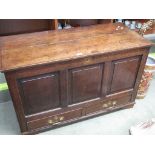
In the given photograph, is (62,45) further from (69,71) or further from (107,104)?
(107,104)

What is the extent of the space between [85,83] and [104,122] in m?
0.53

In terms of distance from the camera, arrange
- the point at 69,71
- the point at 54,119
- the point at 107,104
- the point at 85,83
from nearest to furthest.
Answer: the point at 69,71 → the point at 85,83 → the point at 54,119 → the point at 107,104

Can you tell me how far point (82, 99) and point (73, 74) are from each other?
308 millimetres

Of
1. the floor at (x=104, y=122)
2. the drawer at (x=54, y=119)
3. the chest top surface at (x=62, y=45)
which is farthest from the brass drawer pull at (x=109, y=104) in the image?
the chest top surface at (x=62, y=45)

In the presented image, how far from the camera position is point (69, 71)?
4.61 feet

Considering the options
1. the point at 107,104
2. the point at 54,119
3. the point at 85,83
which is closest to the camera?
the point at 85,83

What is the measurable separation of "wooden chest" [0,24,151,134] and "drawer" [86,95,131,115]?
0.04 feet

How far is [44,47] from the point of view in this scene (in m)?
1.41

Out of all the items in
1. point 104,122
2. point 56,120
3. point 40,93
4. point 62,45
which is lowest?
point 104,122

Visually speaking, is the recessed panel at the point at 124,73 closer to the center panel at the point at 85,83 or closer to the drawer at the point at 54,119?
the center panel at the point at 85,83

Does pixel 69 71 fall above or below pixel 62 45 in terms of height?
below

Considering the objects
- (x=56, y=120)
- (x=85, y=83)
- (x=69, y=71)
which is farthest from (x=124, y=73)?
(x=56, y=120)
